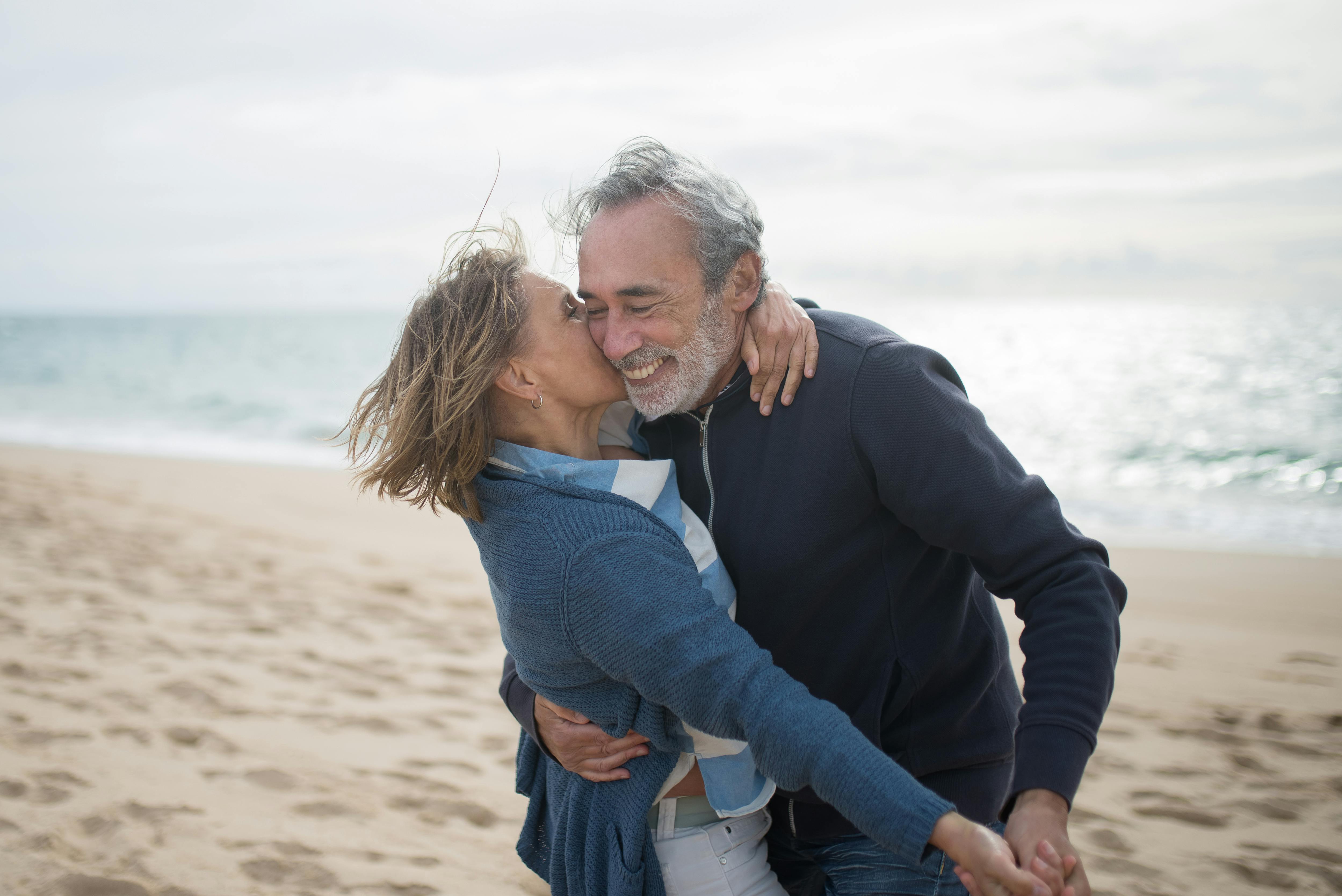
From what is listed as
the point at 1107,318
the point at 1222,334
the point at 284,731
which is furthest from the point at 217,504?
the point at 1107,318

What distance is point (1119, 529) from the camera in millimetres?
9961

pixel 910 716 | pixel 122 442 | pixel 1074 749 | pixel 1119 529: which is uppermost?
pixel 1074 749

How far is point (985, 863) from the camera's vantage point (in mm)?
1459

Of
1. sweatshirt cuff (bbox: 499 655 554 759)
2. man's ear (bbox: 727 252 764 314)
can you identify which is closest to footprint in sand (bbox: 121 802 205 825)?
sweatshirt cuff (bbox: 499 655 554 759)

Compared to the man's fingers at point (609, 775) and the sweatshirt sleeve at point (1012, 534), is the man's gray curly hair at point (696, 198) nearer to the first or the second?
the sweatshirt sleeve at point (1012, 534)

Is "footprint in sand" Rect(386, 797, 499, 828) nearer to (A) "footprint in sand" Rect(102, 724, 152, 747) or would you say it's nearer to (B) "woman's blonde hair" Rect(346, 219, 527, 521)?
(A) "footprint in sand" Rect(102, 724, 152, 747)

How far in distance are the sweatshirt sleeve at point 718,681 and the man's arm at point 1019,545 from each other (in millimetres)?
288

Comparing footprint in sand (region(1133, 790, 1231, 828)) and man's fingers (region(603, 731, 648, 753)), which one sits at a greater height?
man's fingers (region(603, 731, 648, 753))

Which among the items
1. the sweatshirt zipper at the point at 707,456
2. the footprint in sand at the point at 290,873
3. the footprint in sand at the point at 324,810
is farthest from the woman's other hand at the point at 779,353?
the footprint in sand at the point at 324,810

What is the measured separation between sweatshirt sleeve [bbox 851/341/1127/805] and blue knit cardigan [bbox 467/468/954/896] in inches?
13.0

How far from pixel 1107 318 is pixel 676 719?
191ft

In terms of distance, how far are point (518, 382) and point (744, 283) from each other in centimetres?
68

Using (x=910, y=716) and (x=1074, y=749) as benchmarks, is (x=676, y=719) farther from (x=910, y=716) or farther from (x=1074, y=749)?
(x=1074, y=749)

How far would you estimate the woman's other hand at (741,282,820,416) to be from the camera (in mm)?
2135
